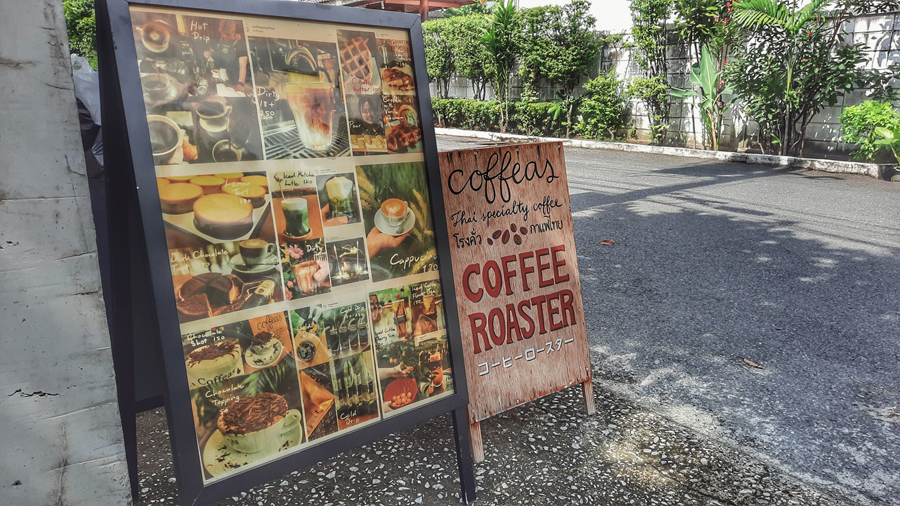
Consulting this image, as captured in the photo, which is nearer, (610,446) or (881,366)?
(610,446)

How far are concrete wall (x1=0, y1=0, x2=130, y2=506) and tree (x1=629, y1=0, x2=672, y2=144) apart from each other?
11090mm

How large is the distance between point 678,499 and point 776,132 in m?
9.16

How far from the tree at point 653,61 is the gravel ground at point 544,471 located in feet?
31.7

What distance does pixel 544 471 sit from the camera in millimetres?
2488

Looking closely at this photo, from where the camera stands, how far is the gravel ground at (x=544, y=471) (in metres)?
2.33

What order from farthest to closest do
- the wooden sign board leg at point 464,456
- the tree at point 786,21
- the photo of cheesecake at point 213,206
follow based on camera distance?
1. the tree at point 786,21
2. the wooden sign board leg at point 464,456
3. the photo of cheesecake at point 213,206

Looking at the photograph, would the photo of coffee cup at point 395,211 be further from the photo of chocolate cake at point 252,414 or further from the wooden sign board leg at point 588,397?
the wooden sign board leg at point 588,397

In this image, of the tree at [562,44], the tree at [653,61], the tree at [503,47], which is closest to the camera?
the tree at [653,61]

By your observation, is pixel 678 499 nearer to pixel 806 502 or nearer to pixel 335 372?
pixel 806 502

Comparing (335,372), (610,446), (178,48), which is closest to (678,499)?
(610,446)

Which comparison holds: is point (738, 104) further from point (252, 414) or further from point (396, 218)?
point (252, 414)

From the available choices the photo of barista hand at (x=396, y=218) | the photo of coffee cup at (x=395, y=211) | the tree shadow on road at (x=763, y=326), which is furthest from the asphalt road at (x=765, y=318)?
the photo of coffee cup at (x=395, y=211)

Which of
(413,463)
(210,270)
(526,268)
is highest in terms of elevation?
(210,270)

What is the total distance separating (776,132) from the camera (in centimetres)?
982
